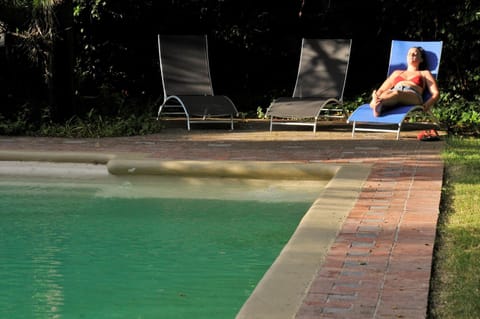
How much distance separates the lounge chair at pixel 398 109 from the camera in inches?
341

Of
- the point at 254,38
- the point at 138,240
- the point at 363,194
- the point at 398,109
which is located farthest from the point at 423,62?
the point at 138,240

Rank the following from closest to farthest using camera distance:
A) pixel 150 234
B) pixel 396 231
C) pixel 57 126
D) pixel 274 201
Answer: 1. pixel 396 231
2. pixel 150 234
3. pixel 274 201
4. pixel 57 126

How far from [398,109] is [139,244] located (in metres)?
4.68

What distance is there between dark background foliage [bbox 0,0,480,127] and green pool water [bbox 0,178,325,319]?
5561mm

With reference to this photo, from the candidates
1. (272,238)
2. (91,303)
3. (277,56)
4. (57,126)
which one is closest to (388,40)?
(277,56)

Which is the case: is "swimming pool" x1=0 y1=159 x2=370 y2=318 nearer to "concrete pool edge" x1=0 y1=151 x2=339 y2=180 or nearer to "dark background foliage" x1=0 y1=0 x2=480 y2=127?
"concrete pool edge" x1=0 y1=151 x2=339 y2=180

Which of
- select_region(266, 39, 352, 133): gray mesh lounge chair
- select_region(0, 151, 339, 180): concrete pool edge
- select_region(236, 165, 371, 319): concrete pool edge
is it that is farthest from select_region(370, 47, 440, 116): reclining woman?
select_region(236, 165, 371, 319): concrete pool edge

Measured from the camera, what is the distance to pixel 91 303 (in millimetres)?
3762

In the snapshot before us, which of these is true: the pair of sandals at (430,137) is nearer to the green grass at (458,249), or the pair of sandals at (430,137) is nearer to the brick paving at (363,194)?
the brick paving at (363,194)

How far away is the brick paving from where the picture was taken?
125 inches

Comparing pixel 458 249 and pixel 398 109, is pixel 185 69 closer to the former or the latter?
pixel 398 109

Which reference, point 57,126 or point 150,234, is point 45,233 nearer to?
point 150,234

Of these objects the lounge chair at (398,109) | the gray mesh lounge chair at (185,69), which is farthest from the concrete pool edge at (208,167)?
the gray mesh lounge chair at (185,69)

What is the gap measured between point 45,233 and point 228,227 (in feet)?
3.69
